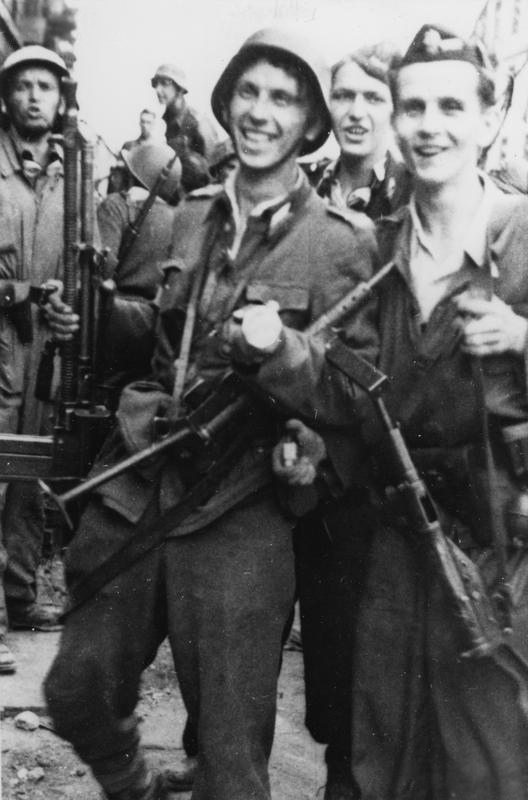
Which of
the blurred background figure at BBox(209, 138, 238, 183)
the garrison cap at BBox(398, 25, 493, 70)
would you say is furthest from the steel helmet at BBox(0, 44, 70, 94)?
the garrison cap at BBox(398, 25, 493, 70)

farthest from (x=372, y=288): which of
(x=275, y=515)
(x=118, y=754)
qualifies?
(x=118, y=754)

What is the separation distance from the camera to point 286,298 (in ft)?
9.41

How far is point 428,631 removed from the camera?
2.92m

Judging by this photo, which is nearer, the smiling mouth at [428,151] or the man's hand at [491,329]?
the man's hand at [491,329]

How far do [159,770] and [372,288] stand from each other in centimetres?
187

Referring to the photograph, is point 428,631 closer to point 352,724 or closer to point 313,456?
point 352,724

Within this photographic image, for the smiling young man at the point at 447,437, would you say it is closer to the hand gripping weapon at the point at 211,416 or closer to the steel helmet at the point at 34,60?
the hand gripping weapon at the point at 211,416

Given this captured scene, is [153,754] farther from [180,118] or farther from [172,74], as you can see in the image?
[172,74]

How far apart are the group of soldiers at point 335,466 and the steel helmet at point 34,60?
1.35 metres

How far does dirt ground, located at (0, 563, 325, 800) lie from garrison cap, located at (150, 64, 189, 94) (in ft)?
7.55

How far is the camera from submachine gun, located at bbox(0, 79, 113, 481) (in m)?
3.21

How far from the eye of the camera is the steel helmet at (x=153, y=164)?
366 cm

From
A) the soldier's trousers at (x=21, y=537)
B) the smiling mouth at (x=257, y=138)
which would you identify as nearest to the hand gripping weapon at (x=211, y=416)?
the smiling mouth at (x=257, y=138)

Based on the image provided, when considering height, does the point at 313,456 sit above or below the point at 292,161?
below
